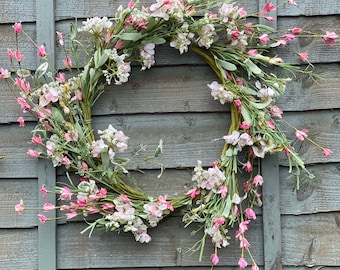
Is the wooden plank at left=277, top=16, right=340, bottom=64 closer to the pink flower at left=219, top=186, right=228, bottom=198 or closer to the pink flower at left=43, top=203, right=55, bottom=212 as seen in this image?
the pink flower at left=219, top=186, right=228, bottom=198

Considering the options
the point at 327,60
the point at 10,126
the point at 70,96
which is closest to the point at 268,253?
the point at 327,60

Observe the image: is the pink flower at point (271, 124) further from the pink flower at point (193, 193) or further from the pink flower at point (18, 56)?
the pink flower at point (18, 56)

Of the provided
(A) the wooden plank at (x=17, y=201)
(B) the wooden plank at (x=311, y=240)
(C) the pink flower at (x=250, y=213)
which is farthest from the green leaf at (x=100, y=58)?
(B) the wooden plank at (x=311, y=240)

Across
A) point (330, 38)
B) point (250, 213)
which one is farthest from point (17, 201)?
point (330, 38)

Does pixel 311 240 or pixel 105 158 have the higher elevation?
pixel 105 158

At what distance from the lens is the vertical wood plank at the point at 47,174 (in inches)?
62.9

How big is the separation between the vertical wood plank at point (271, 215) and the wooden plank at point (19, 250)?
2.38 feet

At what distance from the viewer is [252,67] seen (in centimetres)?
155

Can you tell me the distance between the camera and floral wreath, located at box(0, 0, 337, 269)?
1532mm

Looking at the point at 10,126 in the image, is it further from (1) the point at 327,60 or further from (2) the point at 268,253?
(1) the point at 327,60

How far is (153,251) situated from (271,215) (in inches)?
15.2

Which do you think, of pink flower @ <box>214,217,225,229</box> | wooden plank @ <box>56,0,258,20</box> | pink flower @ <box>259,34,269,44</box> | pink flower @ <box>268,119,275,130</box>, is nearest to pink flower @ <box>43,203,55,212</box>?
pink flower @ <box>214,217,225,229</box>

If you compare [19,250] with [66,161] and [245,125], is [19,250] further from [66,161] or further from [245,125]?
[245,125]

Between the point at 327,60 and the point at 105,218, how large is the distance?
85 centimetres
